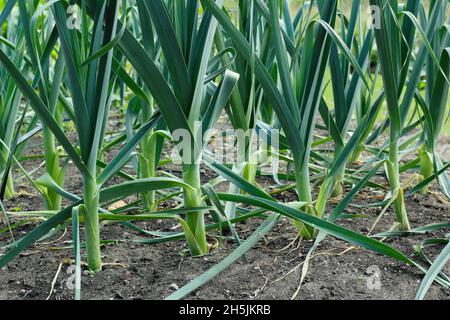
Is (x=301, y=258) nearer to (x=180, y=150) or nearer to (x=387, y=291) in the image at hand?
(x=387, y=291)

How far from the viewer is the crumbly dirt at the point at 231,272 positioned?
48.4 inches

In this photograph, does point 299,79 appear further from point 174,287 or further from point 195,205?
point 174,287

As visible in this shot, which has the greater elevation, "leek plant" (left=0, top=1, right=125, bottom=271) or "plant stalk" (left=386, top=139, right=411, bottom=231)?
"leek plant" (left=0, top=1, right=125, bottom=271)

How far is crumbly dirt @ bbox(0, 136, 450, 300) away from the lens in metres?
Result: 1.23

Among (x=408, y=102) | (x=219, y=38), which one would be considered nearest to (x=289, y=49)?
(x=219, y=38)

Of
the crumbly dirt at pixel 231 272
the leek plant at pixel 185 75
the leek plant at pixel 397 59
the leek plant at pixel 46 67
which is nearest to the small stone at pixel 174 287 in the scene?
the crumbly dirt at pixel 231 272

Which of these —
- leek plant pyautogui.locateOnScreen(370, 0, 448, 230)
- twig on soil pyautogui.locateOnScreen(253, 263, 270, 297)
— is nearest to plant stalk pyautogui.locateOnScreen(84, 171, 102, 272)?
twig on soil pyautogui.locateOnScreen(253, 263, 270, 297)

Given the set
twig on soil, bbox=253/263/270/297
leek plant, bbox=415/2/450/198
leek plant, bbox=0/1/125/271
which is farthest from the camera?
leek plant, bbox=415/2/450/198

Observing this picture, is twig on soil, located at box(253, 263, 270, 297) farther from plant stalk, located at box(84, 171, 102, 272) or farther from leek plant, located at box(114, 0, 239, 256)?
plant stalk, located at box(84, 171, 102, 272)

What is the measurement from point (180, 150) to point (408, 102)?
1.74 feet

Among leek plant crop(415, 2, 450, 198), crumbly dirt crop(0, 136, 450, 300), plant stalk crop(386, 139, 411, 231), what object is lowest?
crumbly dirt crop(0, 136, 450, 300)

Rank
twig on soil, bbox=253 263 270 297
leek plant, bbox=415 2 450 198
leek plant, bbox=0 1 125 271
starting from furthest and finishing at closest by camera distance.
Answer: leek plant, bbox=415 2 450 198 < twig on soil, bbox=253 263 270 297 < leek plant, bbox=0 1 125 271

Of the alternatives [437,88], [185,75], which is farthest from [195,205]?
[437,88]

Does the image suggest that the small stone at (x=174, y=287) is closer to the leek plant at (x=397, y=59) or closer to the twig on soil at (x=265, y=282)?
the twig on soil at (x=265, y=282)
